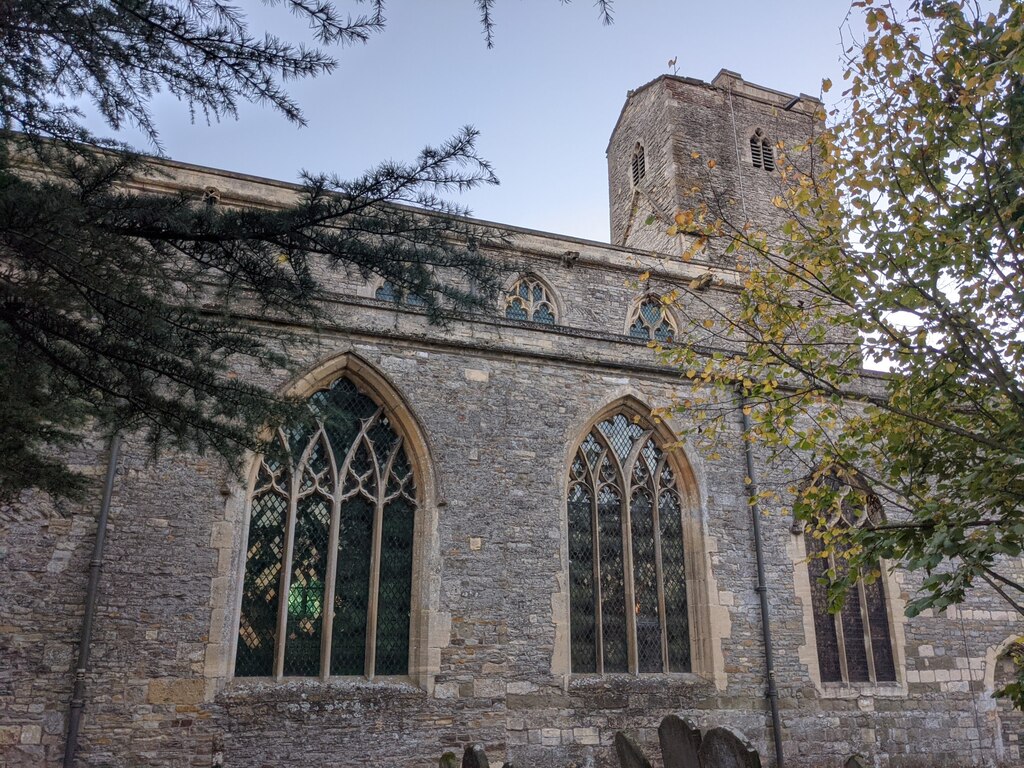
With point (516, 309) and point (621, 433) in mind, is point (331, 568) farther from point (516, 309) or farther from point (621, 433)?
Answer: point (516, 309)

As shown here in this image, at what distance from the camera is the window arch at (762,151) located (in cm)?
1747

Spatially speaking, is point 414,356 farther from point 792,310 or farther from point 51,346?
point 51,346

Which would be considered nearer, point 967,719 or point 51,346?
point 51,346

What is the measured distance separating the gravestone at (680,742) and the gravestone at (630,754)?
253 mm

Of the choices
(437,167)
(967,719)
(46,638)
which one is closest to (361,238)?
(437,167)

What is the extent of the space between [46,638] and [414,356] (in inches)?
189

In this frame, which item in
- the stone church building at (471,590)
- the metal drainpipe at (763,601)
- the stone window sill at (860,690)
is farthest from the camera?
the stone window sill at (860,690)

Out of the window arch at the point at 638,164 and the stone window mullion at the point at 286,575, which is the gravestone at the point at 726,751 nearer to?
the stone window mullion at the point at 286,575

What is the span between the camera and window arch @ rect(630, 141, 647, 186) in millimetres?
18358

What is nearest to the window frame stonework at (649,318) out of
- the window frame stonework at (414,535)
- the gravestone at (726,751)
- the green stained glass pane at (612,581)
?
the green stained glass pane at (612,581)

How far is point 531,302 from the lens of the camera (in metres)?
11.6

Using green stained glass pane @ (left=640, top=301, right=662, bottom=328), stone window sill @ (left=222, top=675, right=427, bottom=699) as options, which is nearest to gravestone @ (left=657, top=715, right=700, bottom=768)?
stone window sill @ (left=222, top=675, right=427, bottom=699)

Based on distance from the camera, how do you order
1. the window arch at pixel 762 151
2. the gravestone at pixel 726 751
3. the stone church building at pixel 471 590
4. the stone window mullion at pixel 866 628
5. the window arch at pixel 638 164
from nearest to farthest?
1. the gravestone at pixel 726 751
2. the stone church building at pixel 471 590
3. the stone window mullion at pixel 866 628
4. the window arch at pixel 762 151
5. the window arch at pixel 638 164

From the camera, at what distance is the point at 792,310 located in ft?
24.6
